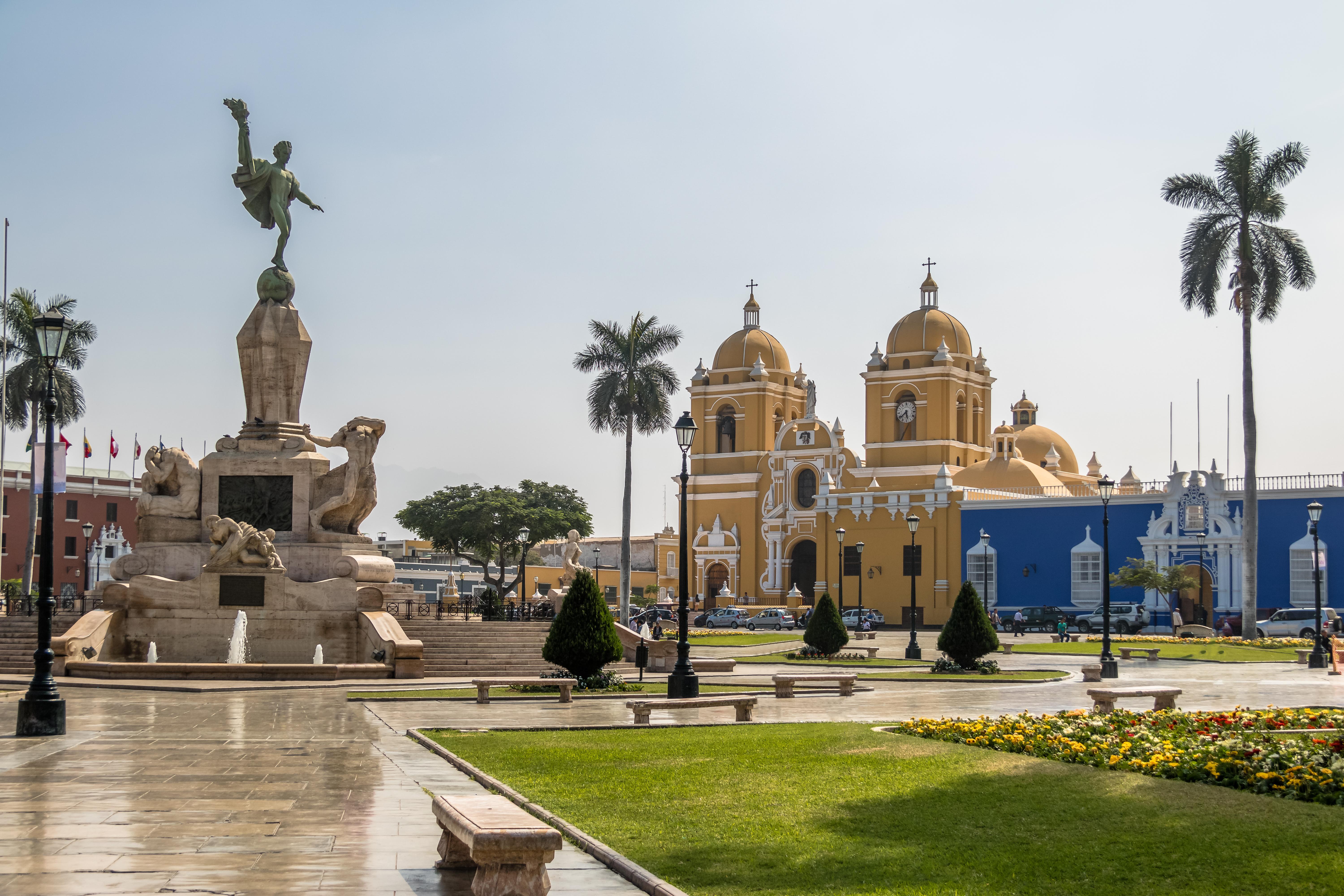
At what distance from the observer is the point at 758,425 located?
75.1 meters

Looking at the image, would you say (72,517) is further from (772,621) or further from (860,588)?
(860,588)

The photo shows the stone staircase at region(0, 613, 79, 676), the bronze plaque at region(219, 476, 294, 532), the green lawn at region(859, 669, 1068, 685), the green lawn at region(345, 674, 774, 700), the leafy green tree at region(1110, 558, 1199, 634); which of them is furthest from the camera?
the leafy green tree at region(1110, 558, 1199, 634)

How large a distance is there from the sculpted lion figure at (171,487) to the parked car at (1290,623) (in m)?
32.2

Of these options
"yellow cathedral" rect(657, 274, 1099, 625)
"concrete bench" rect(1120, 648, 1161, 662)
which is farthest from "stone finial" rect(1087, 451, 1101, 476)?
"concrete bench" rect(1120, 648, 1161, 662)

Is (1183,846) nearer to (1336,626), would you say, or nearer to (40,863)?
(40,863)

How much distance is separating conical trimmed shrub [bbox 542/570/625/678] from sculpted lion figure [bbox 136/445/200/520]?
8840mm

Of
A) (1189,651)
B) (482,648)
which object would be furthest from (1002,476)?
(482,648)

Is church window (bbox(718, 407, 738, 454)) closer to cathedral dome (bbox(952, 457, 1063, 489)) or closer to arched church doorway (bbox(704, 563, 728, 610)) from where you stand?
arched church doorway (bbox(704, 563, 728, 610))

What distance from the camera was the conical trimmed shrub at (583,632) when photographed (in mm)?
21625

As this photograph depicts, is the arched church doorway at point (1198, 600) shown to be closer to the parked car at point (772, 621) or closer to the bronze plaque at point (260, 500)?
the parked car at point (772, 621)

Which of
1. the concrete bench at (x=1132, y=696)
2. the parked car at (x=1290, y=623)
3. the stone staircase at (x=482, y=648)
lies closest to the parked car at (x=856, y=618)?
the parked car at (x=1290, y=623)

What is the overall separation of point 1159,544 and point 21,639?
41.1 m

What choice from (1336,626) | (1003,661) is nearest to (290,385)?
(1003,661)

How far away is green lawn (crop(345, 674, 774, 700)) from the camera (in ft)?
66.5
